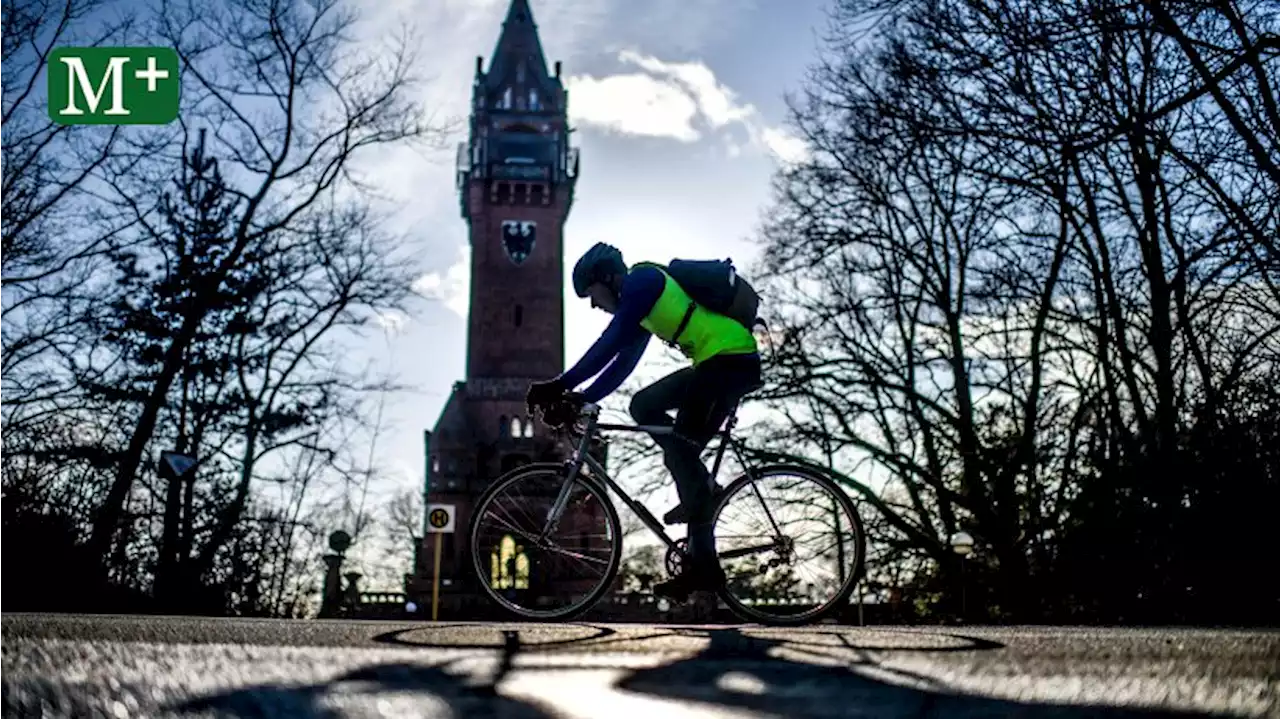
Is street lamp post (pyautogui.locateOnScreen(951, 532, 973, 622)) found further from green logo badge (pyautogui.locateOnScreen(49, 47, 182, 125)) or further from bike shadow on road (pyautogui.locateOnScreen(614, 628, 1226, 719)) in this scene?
bike shadow on road (pyautogui.locateOnScreen(614, 628, 1226, 719))

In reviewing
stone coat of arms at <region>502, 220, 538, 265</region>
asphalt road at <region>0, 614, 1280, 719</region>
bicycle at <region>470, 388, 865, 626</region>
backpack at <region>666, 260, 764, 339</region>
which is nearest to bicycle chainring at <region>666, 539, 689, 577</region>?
bicycle at <region>470, 388, 865, 626</region>

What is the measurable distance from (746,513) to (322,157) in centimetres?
1656

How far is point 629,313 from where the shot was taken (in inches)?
204

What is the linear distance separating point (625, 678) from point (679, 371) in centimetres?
332

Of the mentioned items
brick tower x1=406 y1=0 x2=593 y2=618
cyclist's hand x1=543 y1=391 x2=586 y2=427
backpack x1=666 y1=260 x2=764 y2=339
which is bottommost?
cyclist's hand x1=543 y1=391 x2=586 y2=427

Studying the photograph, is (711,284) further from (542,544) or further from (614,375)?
(542,544)

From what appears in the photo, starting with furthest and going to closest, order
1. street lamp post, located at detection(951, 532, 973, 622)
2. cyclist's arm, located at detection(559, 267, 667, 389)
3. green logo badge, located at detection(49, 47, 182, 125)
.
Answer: street lamp post, located at detection(951, 532, 973, 622) → green logo badge, located at detection(49, 47, 182, 125) → cyclist's arm, located at detection(559, 267, 667, 389)

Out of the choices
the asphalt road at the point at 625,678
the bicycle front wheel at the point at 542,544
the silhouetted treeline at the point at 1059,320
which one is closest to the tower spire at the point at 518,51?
the silhouetted treeline at the point at 1059,320

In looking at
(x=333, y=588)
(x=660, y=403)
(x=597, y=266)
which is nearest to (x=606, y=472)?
(x=660, y=403)

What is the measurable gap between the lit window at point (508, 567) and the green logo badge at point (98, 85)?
12.3 m

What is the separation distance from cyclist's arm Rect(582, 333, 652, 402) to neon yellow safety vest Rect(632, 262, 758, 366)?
0.33m

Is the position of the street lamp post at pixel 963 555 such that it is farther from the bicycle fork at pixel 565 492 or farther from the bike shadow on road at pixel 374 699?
the bike shadow on road at pixel 374 699

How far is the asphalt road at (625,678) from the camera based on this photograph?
1.89m

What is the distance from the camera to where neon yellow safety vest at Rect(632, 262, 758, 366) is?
525 centimetres
